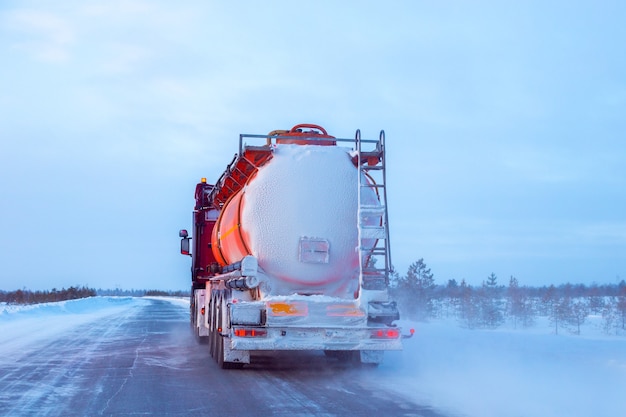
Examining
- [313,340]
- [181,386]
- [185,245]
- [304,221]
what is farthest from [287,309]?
[185,245]

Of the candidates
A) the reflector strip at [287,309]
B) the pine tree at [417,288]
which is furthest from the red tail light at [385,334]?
the pine tree at [417,288]

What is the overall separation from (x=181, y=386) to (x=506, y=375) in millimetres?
4887

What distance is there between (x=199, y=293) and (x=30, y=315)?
57.9ft

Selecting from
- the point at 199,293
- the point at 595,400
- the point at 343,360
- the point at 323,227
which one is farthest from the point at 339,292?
the point at 199,293

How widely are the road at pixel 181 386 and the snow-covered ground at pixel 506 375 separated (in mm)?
519

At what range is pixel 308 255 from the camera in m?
11.0

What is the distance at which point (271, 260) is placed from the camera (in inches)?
431

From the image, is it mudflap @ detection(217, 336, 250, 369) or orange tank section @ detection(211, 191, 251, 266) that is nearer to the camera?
mudflap @ detection(217, 336, 250, 369)

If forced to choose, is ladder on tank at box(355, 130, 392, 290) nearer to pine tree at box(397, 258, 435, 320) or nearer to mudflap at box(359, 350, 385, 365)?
mudflap at box(359, 350, 385, 365)

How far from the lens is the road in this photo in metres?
7.82

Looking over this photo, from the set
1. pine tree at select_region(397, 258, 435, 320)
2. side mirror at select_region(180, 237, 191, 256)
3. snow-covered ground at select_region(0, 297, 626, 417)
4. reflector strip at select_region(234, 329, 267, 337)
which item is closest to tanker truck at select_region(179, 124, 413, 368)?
reflector strip at select_region(234, 329, 267, 337)

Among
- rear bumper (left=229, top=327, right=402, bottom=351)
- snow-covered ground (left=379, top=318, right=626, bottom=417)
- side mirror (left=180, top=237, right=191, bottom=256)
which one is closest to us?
snow-covered ground (left=379, top=318, right=626, bottom=417)

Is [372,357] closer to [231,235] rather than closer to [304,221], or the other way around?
[304,221]

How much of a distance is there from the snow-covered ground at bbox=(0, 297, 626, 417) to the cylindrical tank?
1.82 metres
